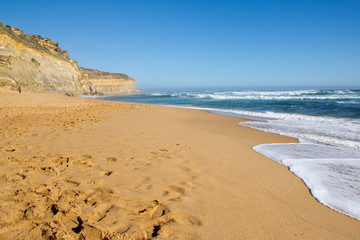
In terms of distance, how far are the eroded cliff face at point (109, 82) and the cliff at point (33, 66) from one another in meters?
13.7

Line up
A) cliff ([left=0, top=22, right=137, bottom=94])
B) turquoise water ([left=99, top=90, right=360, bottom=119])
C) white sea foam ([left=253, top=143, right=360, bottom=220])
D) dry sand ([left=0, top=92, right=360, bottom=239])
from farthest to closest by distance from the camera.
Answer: cliff ([left=0, top=22, right=137, bottom=94]) < turquoise water ([left=99, top=90, right=360, bottom=119]) < white sea foam ([left=253, top=143, right=360, bottom=220]) < dry sand ([left=0, top=92, right=360, bottom=239])

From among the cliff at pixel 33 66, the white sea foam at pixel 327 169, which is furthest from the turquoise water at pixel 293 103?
the cliff at pixel 33 66

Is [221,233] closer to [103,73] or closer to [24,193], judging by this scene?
[24,193]

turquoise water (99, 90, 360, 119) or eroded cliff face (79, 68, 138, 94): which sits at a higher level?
eroded cliff face (79, 68, 138, 94)

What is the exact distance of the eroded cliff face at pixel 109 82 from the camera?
58.0 meters

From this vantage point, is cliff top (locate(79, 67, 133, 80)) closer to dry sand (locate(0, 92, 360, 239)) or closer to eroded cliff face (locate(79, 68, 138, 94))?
eroded cliff face (locate(79, 68, 138, 94))

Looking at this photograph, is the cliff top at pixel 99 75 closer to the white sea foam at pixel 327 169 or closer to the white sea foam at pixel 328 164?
the white sea foam at pixel 328 164

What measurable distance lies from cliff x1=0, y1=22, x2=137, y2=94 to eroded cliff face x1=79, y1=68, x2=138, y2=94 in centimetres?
1367

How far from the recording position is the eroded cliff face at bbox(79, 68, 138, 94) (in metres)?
58.0

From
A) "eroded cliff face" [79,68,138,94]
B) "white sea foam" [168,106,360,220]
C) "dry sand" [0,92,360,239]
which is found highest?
"eroded cliff face" [79,68,138,94]

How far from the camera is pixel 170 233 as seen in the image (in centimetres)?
174

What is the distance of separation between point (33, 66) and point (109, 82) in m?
37.1

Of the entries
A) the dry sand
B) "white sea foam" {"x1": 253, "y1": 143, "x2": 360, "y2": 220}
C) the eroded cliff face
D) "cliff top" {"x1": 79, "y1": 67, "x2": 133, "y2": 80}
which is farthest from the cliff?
"white sea foam" {"x1": 253, "y1": 143, "x2": 360, "y2": 220}

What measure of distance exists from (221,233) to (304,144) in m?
4.68
